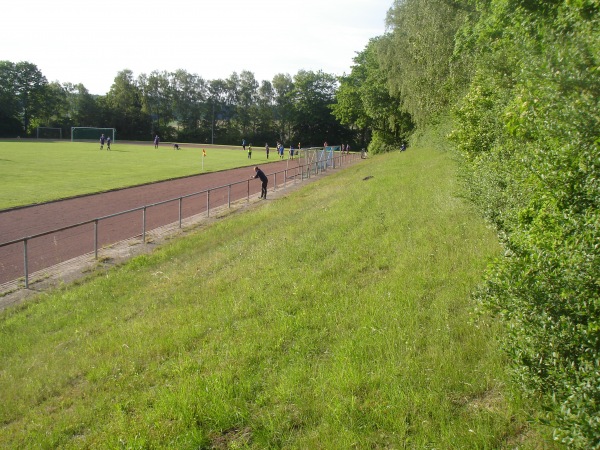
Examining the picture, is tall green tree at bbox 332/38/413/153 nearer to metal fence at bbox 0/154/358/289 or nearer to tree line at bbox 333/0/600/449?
metal fence at bbox 0/154/358/289

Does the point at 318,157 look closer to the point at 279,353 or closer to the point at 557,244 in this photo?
the point at 279,353

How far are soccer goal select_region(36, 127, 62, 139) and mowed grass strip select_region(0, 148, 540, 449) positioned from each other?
87596 mm

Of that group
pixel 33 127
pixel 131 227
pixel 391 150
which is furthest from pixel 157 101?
pixel 131 227

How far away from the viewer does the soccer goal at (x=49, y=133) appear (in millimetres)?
87562

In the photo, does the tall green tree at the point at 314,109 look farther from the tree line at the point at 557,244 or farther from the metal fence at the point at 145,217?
the tree line at the point at 557,244

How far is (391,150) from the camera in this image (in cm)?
5978

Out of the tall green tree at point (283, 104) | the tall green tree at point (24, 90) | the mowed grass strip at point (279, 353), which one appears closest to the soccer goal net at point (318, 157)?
the mowed grass strip at point (279, 353)

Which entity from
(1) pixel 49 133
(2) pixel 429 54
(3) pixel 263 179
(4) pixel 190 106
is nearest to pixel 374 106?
(2) pixel 429 54

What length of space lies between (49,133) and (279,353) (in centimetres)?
9541

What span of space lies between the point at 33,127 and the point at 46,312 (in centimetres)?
9388

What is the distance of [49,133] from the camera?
88.8 m

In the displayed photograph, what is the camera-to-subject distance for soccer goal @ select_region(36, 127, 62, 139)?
87562 millimetres

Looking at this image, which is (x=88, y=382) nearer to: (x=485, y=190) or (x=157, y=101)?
(x=485, y=190)

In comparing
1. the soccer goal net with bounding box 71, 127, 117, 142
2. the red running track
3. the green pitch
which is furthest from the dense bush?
the soccer goal net with bounding box 71, 127, 117, 142
